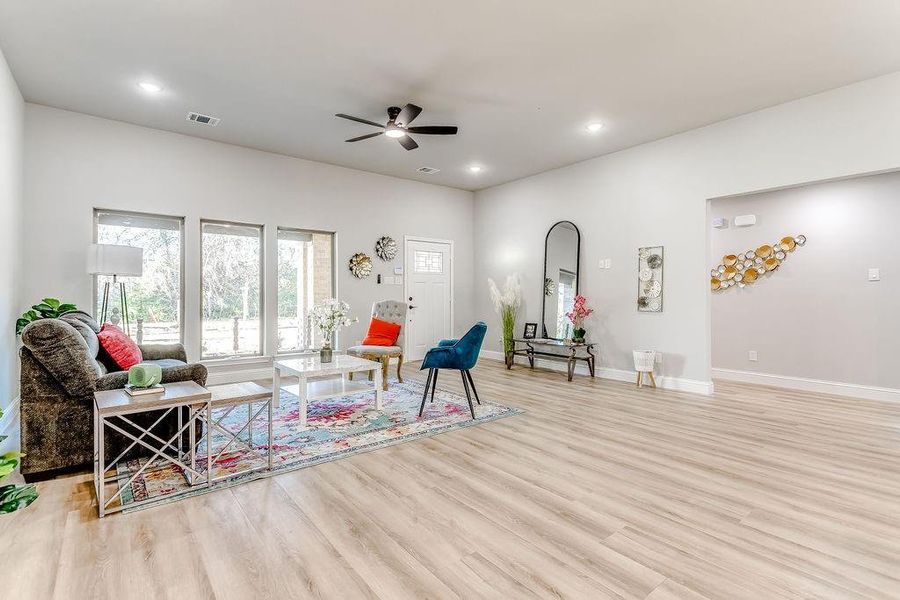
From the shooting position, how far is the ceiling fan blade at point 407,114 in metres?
3.82

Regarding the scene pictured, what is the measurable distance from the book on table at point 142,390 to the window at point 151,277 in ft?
9.70

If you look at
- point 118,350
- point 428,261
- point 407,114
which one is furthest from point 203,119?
point 428,261

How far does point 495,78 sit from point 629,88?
1.26 metres

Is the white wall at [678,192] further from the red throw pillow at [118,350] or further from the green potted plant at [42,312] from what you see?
the green potted plant at [42,312]

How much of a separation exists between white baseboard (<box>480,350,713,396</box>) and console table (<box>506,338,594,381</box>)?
15 cm

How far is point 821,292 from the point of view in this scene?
511 centimetres

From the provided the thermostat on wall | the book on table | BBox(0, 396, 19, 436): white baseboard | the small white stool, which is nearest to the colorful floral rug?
the book on table

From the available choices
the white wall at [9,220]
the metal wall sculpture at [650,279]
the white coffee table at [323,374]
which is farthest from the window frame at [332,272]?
the metal wall sculpture at [650,279]

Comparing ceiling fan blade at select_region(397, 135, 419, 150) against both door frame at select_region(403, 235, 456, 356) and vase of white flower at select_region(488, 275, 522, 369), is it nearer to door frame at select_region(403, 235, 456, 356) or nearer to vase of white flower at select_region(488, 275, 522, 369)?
door frame at select_region(403, 235, 456, 356)

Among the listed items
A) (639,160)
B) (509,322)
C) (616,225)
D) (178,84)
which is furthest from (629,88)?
(178,84)

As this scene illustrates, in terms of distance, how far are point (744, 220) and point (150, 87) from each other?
6.92 m

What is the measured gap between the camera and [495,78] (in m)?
3.77

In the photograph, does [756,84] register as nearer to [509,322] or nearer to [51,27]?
[509,322]

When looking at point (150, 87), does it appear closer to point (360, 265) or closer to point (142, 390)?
point (142, 390)
